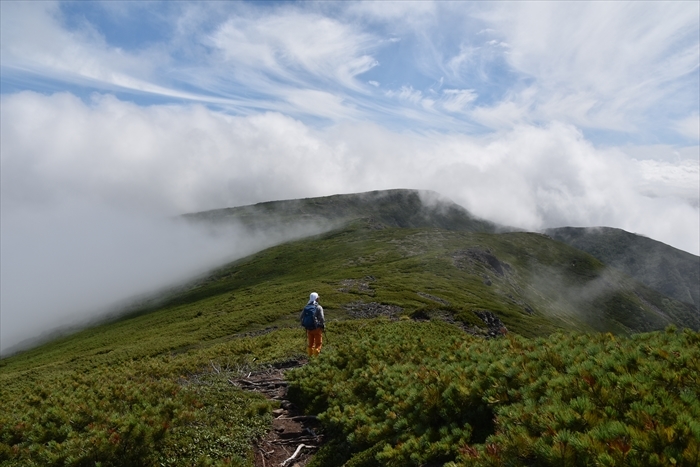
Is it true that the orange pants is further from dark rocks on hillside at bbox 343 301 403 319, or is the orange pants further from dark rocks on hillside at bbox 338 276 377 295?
dark rocks on hillside at bbox 338 276 377 295

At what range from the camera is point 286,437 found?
16734 mm

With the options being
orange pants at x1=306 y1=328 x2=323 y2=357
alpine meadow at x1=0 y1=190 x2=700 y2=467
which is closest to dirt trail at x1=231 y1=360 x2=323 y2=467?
alpine meadow at x1=0 y1=190 x2=700 y2=467

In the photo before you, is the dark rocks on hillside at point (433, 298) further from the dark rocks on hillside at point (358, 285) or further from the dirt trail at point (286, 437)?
the dirt trail at point (286, 437)

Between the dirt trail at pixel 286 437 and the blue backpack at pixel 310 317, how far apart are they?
452 cm

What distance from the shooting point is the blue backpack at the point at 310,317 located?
Result: 85.0 feet

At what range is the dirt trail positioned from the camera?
14977 millimetres

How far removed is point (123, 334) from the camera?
98500 millimetres

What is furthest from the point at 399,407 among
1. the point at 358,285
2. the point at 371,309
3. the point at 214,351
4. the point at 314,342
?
the point at 358,285

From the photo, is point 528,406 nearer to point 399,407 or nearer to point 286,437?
point 399,407

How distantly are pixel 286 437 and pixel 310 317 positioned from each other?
9.76 meters

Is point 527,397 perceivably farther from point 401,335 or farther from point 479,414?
point 401,335

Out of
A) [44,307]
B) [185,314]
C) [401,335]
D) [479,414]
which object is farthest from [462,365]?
[44,307]

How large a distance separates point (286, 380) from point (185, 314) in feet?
286

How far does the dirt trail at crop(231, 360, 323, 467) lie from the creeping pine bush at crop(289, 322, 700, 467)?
0.78 metres
